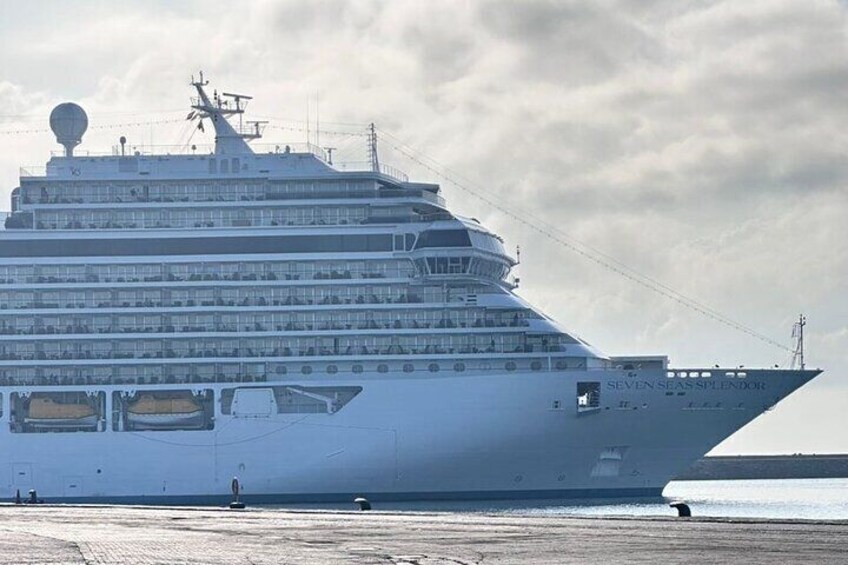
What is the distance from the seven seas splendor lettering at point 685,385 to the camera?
2741 inches

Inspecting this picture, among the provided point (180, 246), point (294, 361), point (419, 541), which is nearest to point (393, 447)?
point (294, 361)

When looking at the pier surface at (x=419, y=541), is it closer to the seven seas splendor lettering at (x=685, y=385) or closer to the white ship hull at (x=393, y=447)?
the white ship hull at (x=393, y=447)

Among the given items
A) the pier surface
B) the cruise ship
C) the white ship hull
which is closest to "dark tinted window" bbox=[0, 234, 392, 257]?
the cruise ship

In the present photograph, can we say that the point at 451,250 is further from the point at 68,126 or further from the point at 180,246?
the point at 68,126

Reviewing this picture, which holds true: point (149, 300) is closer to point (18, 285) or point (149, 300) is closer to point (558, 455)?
point (18, 285)

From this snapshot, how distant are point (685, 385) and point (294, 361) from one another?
15.0 meters

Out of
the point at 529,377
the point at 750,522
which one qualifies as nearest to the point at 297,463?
the point at 529,377

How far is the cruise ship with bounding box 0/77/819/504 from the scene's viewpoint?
226ft

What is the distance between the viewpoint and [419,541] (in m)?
22.6

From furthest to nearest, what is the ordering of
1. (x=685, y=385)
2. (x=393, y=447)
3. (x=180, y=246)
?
(x=180, y=246)
(x=685, y=385)
(x=393, y=447)

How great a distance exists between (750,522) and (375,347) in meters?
43.6

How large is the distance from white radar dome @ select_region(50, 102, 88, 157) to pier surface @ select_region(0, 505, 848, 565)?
45.7m

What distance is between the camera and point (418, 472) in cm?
6919

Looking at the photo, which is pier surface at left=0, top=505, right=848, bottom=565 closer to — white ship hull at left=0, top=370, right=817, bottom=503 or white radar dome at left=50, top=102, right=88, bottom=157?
white ship hull at left=0, top=370, right=817, bottom=503
